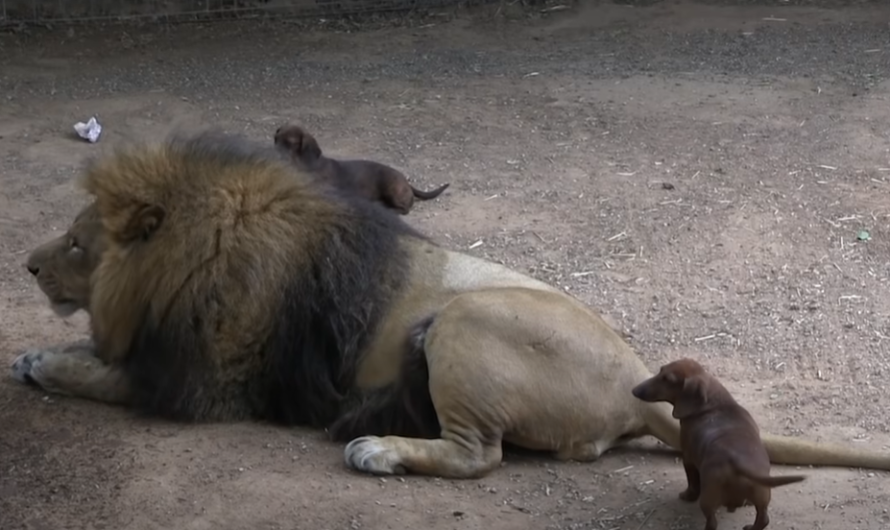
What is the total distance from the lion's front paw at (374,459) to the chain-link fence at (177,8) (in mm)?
7339

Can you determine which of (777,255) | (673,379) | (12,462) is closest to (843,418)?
(673,379)

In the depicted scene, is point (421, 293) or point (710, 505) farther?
point (421, 293)

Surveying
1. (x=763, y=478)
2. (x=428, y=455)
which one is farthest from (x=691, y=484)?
(x=428, y=455)

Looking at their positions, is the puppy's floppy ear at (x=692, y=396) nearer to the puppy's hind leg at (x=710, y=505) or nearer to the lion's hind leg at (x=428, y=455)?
the puppy's hind leg at (x=710, y=505)

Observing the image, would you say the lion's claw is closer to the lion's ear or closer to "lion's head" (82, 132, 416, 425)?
"lion's head" (82, 132, 416, 425)

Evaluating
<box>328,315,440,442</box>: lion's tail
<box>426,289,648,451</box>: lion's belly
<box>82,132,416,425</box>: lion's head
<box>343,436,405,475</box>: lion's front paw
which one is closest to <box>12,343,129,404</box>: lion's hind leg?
<box>82,132,416,425</box>: lion's head

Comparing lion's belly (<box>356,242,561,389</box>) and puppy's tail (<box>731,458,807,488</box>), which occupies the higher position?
lion's belly (<box>356,242,561,389</box>)

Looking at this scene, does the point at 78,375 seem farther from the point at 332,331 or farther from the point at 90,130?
the point at 90,130

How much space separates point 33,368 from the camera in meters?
5.07

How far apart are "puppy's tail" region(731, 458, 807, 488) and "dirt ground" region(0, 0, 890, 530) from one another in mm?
329

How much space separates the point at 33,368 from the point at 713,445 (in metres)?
2.50

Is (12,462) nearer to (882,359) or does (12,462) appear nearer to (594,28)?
(882,359)

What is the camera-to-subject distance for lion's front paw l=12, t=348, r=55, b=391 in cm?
505

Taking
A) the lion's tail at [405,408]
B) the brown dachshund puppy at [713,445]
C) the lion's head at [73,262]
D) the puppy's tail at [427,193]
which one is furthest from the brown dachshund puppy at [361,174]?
the brown dachshund puppy at [713,445]
